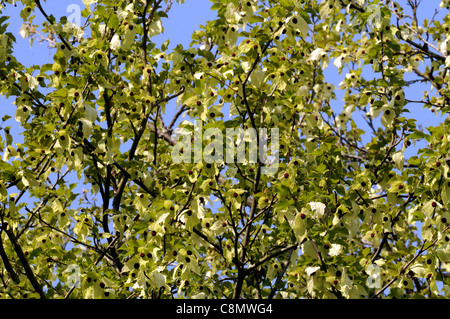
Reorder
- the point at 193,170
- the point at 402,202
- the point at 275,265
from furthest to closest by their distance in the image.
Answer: the point at 275,265, the point at 402,202, the point at 193,170

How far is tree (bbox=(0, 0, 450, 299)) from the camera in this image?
4398mm

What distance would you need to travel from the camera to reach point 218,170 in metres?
4.52

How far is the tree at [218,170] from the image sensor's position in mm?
4398

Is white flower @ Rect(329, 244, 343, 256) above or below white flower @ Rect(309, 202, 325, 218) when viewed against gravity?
below

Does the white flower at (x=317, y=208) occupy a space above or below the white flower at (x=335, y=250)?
above

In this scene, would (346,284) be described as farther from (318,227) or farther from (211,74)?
(211,74)

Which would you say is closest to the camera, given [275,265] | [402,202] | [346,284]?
[346,284]

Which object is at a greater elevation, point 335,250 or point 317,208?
point 317,208

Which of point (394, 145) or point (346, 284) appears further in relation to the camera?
point (394, 145)

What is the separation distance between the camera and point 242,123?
489 cm
